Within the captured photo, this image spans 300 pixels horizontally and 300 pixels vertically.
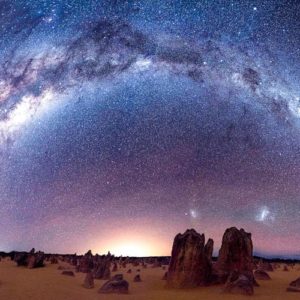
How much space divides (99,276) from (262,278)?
10.7 meters

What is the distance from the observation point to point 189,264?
18.4 m

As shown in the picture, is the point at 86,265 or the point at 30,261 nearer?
the point at 30,261

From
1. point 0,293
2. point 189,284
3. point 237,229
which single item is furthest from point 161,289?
point 0,293

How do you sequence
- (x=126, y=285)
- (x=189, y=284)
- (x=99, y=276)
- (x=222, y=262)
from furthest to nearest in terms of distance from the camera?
(x=99, y=276) → (x=222, y=262) → (x=189, y=284) → (x=126, y=285)

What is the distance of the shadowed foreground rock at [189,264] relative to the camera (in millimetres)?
18188

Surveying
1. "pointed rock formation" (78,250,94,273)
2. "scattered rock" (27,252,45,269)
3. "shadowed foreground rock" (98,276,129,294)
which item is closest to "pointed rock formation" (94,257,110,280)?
"pointed rock formation" (78,250,94,273)

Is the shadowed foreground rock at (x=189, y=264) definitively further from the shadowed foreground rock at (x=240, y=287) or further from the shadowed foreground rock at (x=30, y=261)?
the shadowed foreground rock at (x=30, y=261)

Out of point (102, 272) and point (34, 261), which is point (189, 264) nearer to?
point (102, 272)

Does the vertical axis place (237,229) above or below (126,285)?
above

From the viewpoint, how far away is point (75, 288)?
17.6m

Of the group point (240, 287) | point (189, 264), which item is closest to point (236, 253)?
point (189, 264)

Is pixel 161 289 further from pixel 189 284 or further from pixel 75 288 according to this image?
pixel 75 288

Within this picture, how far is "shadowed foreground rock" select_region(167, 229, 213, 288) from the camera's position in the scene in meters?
18.2

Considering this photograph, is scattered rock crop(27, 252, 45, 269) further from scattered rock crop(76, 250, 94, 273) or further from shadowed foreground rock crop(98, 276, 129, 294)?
shadowed foreground rock crop(98, 276, 129, 294)
